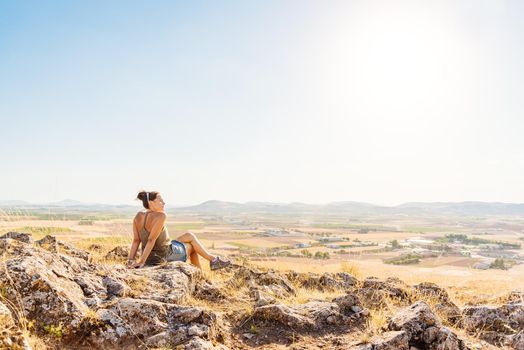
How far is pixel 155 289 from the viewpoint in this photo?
6.02 m

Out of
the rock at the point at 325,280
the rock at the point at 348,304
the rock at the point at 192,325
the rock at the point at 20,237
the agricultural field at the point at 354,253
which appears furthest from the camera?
the agricultural field at the point at 354,253

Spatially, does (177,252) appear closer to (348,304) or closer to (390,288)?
(348,304)

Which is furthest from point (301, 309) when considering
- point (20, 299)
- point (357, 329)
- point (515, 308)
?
point (20, 299)

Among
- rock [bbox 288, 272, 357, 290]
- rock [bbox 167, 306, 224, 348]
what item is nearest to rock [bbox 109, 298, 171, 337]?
rock [bbox 167, 306, 224, 348]

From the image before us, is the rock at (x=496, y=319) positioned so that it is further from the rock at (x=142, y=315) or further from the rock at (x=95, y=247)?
the rock at (x=95, y=247)

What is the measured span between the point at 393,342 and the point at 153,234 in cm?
531

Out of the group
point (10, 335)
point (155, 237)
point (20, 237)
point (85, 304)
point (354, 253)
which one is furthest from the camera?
point (354, 253)

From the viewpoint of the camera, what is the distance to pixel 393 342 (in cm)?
452

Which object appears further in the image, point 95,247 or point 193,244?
point 95,247

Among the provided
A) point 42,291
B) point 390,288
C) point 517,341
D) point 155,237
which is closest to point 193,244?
point 155,237

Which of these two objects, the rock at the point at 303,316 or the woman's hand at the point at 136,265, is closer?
the rock at the point at 303,316

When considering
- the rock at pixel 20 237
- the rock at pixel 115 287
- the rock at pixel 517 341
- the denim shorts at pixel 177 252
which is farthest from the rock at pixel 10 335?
the rock at pixel 517 341

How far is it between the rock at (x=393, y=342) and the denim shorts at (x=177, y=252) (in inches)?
200

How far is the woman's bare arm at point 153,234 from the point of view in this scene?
7.83m
